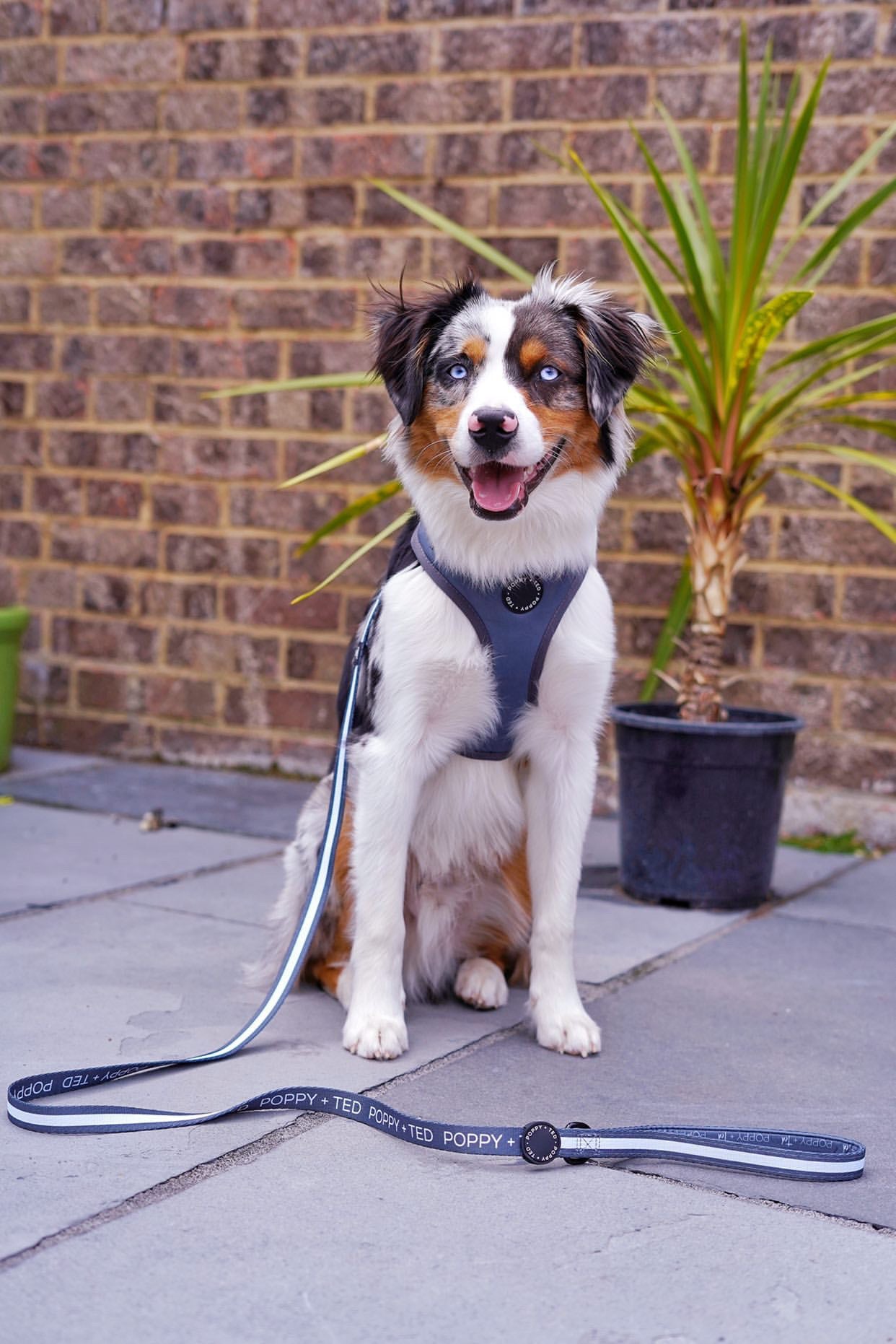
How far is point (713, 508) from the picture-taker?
147 inches

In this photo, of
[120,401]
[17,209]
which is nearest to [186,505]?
[120,401]

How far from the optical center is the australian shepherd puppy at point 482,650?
254 cm

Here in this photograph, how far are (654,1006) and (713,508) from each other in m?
1.39

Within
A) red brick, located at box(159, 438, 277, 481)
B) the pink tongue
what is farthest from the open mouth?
red brick, located at box(159, 438, 277, 481)

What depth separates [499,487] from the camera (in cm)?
245

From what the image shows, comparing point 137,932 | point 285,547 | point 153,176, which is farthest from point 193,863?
point 153,176

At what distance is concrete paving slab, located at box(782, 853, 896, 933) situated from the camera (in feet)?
11.9

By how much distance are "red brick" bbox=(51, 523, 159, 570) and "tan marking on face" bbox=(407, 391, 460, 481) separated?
2.80 meters

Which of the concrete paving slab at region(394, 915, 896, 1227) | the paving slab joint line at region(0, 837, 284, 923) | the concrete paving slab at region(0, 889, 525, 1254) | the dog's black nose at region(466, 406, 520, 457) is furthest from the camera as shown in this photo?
the paving slab joint line at region(0, 837, 284, 923)

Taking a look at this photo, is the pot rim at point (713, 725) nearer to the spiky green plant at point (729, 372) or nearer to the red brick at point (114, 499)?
the spiky green plant at point (729, 372)

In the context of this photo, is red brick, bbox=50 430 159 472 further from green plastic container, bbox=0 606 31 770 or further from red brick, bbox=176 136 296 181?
red brick, bbox=176 136 296 181

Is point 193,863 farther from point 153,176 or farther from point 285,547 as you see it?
point 153,176

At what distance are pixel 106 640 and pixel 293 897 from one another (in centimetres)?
272

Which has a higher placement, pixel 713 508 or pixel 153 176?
pixel 153 176
